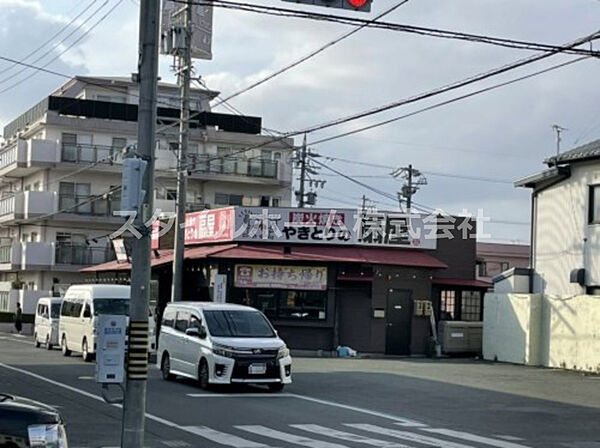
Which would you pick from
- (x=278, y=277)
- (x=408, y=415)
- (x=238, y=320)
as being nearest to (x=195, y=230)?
(x=278, y=277)

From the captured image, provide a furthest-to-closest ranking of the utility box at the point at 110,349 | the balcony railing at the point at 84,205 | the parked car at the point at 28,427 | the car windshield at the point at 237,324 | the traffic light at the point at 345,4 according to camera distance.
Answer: the balcony railing at the point at 84,205 → the car windshield at the point at 237,324 → the traffic light at the point at 345,4 → the utility box at the point at 110,349 → the parked car at the point at 28,427

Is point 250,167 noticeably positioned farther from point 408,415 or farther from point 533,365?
point 408,415

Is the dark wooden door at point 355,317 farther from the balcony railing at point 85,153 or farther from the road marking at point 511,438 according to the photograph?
the balcony railing at point 85,153

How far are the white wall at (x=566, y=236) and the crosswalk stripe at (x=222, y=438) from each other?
1958 centimetres

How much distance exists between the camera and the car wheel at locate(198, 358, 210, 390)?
2258 centimetres

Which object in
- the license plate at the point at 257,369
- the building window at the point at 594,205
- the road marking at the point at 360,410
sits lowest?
the road marking at the point at 360,410

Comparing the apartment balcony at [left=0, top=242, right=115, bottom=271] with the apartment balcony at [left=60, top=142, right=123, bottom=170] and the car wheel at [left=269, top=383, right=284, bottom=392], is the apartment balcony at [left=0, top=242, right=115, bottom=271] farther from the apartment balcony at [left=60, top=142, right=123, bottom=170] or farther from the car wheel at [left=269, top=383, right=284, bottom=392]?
the car wheel at [left=269, top=383, right=284, bottom=392]

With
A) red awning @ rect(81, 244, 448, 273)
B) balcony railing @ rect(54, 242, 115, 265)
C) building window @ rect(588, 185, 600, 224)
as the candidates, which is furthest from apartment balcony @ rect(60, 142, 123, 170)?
building window @ rect(588, 185, 600, 224)

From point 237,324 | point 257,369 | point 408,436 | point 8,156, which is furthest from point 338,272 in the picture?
point 8,156

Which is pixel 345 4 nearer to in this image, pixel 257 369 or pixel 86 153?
pixel 257 369

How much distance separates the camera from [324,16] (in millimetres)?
13617

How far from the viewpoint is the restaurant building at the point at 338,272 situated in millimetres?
36875

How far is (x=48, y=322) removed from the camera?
1526 inches

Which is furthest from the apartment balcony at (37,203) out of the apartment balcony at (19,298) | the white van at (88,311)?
the white van at (88,311)
